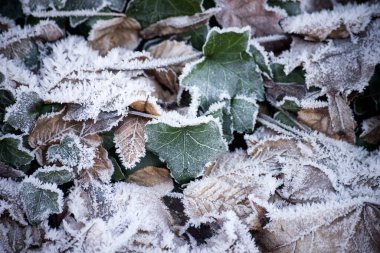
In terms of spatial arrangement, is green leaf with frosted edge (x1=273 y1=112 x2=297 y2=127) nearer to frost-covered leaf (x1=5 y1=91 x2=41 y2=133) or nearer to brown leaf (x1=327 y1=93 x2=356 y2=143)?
brown leaf (x1=327 y1=93 x2=356 y2=143)

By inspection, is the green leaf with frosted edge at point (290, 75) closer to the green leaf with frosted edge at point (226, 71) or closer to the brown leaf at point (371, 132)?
the green leaf with frosted edge at point (226, 71)

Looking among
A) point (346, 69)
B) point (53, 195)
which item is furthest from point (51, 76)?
point (346, 69)

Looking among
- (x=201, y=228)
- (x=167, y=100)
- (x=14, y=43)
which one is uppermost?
(x=14, y=43)

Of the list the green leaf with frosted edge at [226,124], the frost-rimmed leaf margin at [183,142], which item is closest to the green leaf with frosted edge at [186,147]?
the frost-rimmed leaf margin at [183,142]

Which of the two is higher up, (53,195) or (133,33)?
(133,33)

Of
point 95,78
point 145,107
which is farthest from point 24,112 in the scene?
point 145,107

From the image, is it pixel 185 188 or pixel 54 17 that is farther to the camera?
pixel 54 17

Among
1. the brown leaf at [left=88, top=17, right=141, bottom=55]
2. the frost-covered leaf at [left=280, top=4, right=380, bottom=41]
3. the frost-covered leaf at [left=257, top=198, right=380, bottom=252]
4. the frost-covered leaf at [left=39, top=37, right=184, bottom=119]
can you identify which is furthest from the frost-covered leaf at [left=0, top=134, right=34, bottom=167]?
the frost-covered leaf at [left=280, top=4, right=380, bottom=41]

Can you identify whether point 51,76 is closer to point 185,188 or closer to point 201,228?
point 185,188
